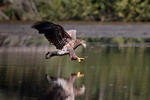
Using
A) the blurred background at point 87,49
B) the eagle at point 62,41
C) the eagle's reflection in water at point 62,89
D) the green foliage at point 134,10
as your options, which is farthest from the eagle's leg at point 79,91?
the green foliage at point 134,10

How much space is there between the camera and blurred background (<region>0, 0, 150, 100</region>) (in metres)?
11.3

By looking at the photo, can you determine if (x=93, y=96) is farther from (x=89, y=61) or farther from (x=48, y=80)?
(x=89, y=61)

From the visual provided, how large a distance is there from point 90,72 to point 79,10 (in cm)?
1574

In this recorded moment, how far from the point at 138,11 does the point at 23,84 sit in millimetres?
16972

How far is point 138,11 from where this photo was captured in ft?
92.5

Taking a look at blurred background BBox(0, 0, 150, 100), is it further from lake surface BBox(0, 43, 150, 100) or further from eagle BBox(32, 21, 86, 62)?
eagle BBox(32, 21, 86, 62)

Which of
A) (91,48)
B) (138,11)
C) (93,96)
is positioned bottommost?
(93,96)

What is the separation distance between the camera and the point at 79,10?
95.1 ft

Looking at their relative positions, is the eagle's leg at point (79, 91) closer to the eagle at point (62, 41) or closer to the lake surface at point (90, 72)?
the lake surface at point (90, 72)

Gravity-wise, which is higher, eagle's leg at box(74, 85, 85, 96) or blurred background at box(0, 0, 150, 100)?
blurred background at box(0, 0, 150, 100)

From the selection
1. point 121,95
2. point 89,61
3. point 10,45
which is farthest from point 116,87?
point 10,45

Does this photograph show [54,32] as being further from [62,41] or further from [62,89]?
[62,89]

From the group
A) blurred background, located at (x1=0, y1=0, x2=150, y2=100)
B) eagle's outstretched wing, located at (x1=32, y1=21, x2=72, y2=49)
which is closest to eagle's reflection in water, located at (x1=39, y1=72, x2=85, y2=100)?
blurred background, located at (x1=0, y1=0, x2=150, y2=100)

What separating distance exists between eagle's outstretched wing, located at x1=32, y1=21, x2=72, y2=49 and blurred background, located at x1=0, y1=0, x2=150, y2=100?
65cm
